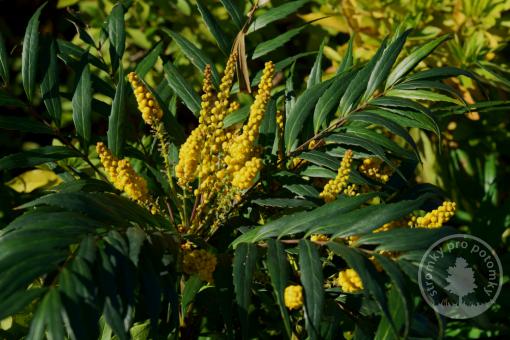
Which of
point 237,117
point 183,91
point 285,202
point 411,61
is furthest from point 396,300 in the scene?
point 183,91

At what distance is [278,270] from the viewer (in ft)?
3.91

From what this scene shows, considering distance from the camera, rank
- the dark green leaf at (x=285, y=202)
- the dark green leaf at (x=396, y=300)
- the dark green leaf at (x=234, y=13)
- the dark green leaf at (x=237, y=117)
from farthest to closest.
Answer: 1. the dark green leaf at (x=234, y=13)
2. the dark green leaf at (x=237, y=117)
3. the dark green leaf at (x=285, y=202)
4. the dark green leaf at (x=396, y=300)

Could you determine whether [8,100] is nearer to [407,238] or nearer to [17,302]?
[17,302]

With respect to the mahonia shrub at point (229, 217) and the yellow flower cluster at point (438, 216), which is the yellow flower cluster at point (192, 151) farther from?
the yellow flower cluster at point (438, 216)

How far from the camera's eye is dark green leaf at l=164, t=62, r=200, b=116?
1784 millimetres

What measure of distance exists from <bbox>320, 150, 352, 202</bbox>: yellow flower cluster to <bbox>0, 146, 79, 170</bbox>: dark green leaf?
610 mm

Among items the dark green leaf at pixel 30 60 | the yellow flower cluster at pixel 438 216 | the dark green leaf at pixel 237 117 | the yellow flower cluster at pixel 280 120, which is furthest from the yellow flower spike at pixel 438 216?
the dark green leaf at pixel 30 60

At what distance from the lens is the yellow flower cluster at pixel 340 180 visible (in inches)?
54.2

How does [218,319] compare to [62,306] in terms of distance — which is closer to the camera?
[62,306]

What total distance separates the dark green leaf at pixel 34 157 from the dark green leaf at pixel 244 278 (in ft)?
1.87

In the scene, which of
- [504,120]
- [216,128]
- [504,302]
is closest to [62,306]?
[216,128]

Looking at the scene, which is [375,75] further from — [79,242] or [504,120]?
[504,120]

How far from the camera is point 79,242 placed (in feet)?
3.72

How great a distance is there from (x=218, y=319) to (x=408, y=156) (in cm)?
72
